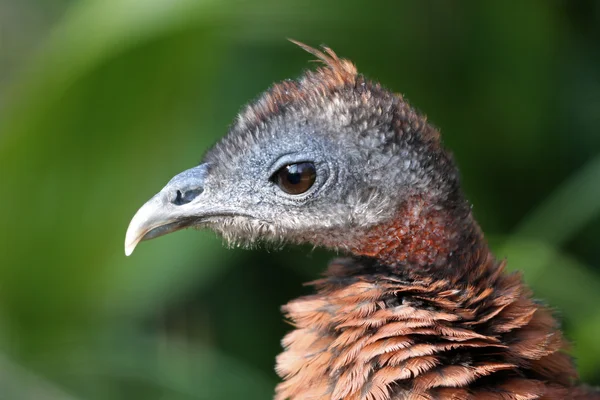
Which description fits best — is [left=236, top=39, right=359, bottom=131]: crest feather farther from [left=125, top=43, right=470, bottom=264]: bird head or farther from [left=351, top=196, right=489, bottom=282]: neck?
[left=351, top=196, right=489, bottom=282]: neck

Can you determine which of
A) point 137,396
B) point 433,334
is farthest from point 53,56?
point 433,334

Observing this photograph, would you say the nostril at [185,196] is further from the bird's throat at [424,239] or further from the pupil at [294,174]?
the bird's throat at [424,239]

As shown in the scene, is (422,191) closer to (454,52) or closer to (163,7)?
(163,7)

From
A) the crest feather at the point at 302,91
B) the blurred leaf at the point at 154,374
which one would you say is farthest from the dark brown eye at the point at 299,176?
the blurred leaf at the point at 154,374

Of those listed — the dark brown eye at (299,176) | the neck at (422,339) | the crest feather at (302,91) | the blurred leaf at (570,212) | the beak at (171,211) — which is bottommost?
the neck at (422,339)

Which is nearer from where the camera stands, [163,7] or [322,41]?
[163,7]

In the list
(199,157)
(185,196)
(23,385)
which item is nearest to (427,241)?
(185,196)

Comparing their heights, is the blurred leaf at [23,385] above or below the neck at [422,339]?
above
